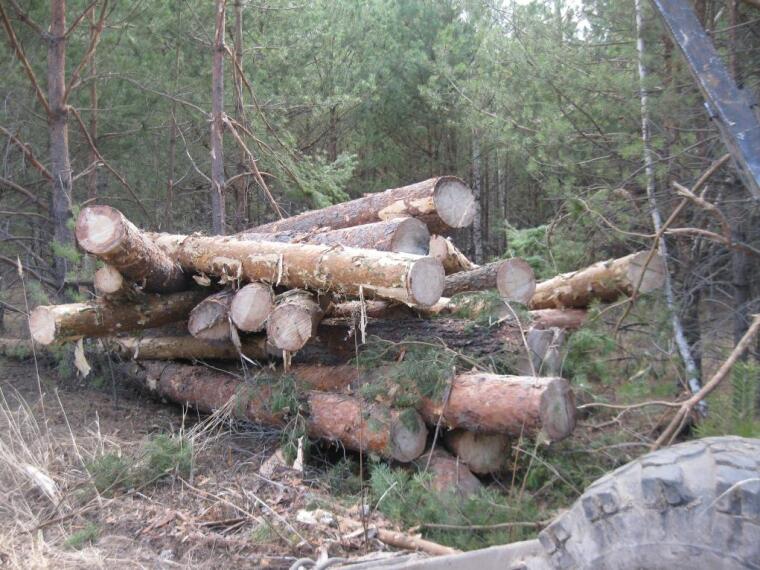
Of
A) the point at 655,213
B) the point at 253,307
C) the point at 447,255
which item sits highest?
the point at 655,213

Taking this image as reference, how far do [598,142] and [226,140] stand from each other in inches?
324

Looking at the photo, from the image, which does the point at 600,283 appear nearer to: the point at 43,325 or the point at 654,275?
the point at 654,275

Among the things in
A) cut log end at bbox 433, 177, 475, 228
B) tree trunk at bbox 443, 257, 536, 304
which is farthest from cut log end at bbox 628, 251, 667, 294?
cut log end at bbox 433, 177, 475, 228

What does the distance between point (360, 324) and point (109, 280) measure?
7.12ft

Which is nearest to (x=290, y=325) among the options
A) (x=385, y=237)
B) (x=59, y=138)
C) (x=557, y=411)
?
(x=385, y=237)

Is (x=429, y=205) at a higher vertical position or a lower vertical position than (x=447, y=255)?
higher

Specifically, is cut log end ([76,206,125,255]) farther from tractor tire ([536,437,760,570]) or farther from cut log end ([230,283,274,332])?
tractor tire ([536,437,760,570])

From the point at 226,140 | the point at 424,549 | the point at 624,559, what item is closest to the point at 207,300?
the point at 424,549

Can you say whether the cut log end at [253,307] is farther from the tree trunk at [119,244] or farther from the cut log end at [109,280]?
the cut log end at [109,280]

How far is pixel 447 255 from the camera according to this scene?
650 centimetres

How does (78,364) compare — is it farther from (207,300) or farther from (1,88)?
(1,88)

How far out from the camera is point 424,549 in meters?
3.29

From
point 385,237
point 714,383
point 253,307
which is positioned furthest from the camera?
point 385,237

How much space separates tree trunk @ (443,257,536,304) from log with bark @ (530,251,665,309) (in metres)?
0.39
